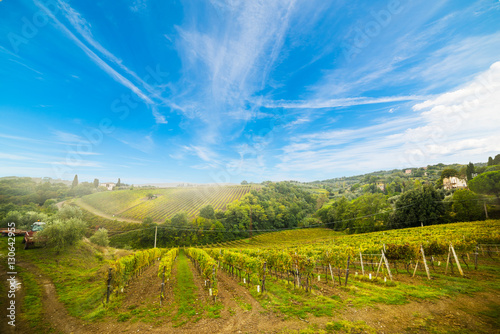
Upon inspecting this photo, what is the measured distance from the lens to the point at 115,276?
11.9 metres

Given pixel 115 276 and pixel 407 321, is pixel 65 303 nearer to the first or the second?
pixel 115 276

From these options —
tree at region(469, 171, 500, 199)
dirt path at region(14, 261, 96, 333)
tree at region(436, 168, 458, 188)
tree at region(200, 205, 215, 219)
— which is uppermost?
tree at region(436, 168, 458, 188)

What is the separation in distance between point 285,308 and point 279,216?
80076 millimetres

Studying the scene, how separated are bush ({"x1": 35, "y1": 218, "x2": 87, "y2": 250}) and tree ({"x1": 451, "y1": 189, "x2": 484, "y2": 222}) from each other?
2765 inches

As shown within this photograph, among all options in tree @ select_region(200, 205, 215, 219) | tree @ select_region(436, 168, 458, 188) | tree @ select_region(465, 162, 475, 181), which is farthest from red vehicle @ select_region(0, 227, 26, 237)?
tree @ select_region(436, 168, 458, 188)

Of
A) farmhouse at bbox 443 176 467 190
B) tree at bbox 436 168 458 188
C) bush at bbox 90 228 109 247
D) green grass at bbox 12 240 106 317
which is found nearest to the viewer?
green grass at bbox 12 240 106 317

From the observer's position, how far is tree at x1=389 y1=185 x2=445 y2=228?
4305 centimetres

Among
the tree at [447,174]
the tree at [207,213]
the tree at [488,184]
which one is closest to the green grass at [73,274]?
the tree at [207,213]

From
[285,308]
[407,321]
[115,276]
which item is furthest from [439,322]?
Result: [115,276]

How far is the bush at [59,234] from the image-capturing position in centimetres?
2027

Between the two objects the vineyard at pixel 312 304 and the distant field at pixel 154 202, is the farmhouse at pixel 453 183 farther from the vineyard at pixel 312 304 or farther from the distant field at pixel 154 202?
the distant field at pixel 154 202

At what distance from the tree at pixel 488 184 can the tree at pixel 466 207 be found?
1607 millimetres

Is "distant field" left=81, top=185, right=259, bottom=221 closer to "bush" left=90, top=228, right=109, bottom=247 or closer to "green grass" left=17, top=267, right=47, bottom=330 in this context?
"bush" left=90, top=228, right=109, bottom=247

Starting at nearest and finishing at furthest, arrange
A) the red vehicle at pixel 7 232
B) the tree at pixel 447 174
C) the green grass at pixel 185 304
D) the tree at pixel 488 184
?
the green grass at pixel 185 304 < the red vehicle at pixel 7 232 < the tree at pixel 488 184 < the tree at pixel 447 174
